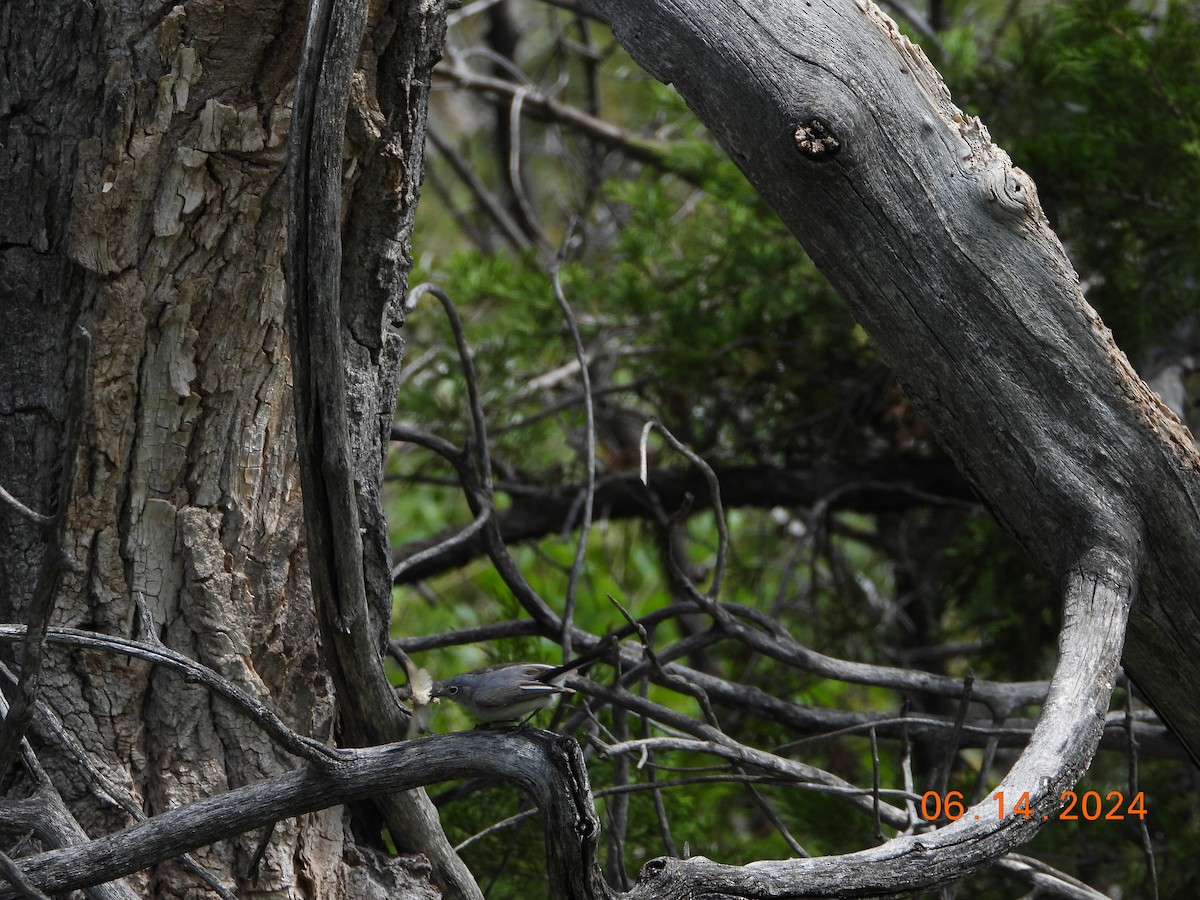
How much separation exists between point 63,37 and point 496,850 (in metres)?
1.85

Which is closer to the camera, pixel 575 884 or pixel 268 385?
pixel 575 884

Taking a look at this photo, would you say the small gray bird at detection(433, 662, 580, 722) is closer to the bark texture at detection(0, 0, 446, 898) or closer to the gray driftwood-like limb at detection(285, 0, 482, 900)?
the gray driftwood-like limb at detection(285, 0, 482, 900)

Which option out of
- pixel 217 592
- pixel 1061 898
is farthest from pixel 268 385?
pixel 1061 898

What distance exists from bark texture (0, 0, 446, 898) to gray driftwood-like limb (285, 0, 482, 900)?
0.13 meters

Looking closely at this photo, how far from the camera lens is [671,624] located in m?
5.60

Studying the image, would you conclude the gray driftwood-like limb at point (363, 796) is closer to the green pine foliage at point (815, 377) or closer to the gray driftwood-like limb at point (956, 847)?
the gray driftwood-like limb at point (956, 847)

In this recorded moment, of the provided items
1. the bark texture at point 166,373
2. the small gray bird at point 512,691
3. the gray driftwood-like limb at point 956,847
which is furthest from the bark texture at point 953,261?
the small gray bird at point 512,691

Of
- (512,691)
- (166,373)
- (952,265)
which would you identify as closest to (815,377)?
(952,265)

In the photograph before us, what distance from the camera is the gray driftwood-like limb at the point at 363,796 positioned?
1.15 metres

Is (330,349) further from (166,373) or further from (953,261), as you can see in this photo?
(953,261)

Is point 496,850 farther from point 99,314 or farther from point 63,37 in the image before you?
point 63,37

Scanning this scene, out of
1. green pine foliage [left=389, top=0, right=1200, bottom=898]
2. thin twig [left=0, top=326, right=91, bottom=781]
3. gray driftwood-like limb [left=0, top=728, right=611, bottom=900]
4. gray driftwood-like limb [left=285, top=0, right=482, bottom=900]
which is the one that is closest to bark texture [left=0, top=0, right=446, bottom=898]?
gray driftwood-like limb [left=285, top=0, right=482, bottom=900]

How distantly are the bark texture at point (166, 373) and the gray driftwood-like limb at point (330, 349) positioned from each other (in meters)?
0.13

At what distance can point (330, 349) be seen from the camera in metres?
1.22
